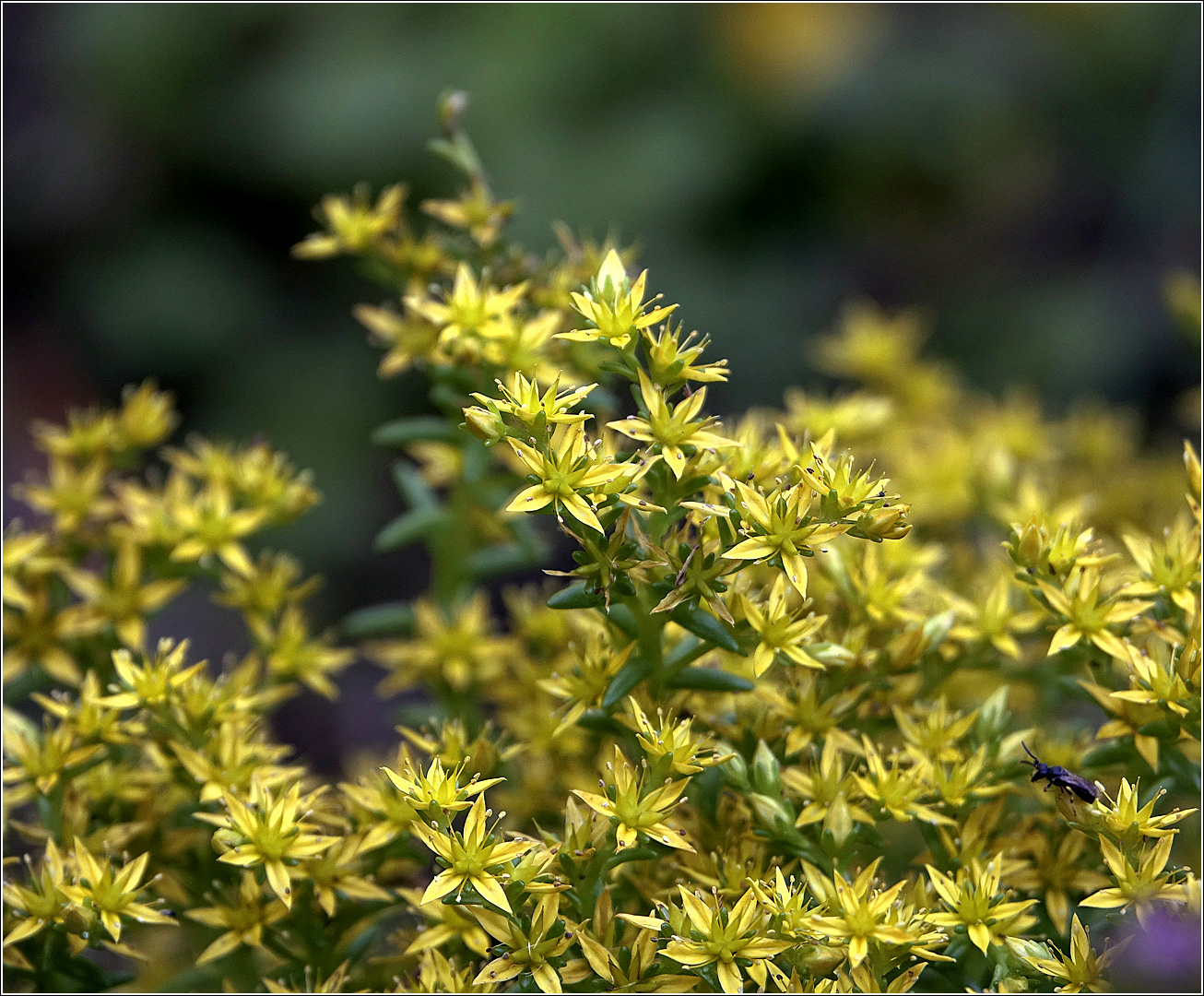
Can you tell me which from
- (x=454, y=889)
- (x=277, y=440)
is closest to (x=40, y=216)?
(x=277, y=440)

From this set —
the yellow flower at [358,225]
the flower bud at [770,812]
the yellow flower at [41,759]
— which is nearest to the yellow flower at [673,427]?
the flower bud at [770,812]

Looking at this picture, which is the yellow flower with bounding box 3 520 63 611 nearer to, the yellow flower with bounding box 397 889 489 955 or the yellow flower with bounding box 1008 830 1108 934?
Result: the yellow flower with bounding box 397 889 489 955

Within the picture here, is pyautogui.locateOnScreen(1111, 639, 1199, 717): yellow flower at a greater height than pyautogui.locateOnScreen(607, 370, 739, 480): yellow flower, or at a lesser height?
lesser

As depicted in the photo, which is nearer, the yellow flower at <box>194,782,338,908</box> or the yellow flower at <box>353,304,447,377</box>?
the yellow flower at <box>194,782,338,908</box>

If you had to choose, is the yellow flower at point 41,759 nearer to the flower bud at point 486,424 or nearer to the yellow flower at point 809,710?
the flower bud at point 486,424

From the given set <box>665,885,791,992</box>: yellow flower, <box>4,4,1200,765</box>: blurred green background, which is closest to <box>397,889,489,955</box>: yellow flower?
<box>665,885,791,992</box>: yellow flower
